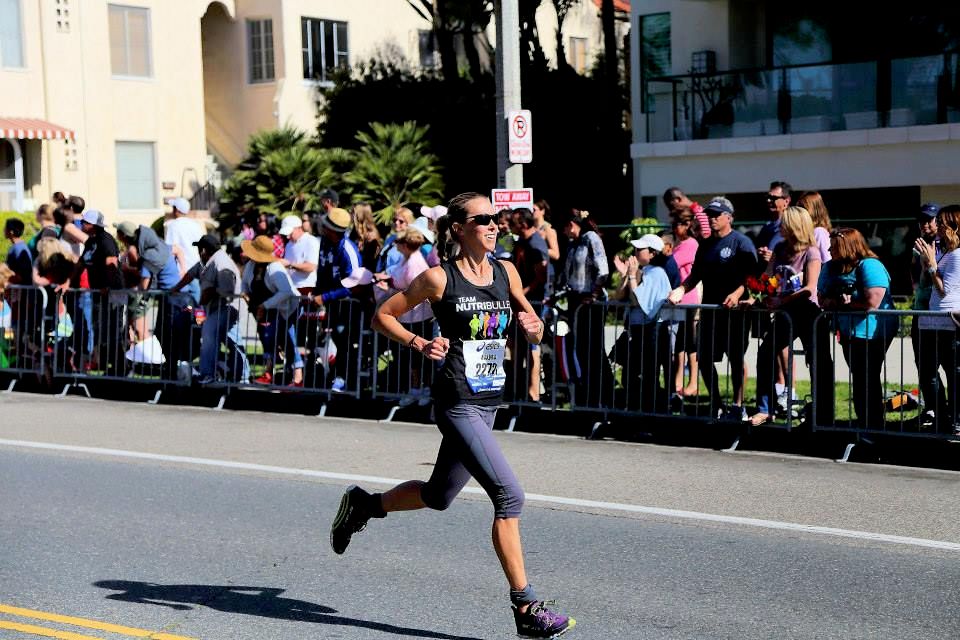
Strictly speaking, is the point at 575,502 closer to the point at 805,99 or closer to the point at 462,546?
the point at 462,546

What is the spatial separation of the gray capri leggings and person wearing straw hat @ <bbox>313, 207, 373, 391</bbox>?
6557 millimetres

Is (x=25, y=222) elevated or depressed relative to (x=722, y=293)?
elevated

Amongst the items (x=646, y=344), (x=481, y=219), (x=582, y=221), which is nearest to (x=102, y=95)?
(x=582, y=221)

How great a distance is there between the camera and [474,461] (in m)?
5.83

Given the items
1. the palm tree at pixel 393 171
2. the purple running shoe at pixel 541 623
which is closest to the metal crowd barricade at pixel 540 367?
the purple running shoe at pixel 541 623

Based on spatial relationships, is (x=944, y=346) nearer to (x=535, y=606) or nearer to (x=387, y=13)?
(x=535, y=606)

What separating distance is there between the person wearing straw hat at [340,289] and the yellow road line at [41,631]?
660 centimetres

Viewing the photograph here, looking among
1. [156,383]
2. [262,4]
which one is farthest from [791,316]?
[262,4]

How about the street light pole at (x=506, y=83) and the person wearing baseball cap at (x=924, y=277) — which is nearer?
the person wearing baseball cap at (x=924, y=277)

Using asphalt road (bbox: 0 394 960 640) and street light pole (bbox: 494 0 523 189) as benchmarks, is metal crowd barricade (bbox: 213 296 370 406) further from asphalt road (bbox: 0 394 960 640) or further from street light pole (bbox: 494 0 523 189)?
street light pole (bbox: 494 0 523 189)

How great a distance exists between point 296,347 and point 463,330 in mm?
7281

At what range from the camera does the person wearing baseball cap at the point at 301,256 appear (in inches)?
534

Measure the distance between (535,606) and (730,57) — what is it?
21.4 meters

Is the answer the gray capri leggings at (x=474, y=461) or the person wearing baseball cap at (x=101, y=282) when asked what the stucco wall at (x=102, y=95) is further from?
the gray capri leggings at (x=474, y=461)
